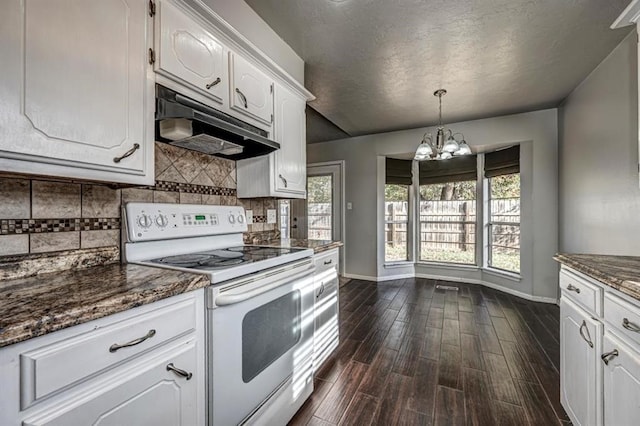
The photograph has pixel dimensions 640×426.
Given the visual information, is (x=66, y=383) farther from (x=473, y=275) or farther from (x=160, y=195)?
(x=473, y=275)

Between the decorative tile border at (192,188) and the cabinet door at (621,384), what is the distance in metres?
2.11

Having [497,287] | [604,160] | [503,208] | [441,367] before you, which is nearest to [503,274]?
[497,287]

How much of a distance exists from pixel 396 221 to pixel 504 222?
1.57 metres

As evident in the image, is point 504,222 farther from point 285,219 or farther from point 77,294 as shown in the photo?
point 77,294

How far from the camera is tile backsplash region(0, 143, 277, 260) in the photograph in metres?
1.01

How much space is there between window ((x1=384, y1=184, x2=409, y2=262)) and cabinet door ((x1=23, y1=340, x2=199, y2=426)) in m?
4.11

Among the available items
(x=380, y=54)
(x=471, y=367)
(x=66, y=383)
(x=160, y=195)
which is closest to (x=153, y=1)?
(x=160, y=195)

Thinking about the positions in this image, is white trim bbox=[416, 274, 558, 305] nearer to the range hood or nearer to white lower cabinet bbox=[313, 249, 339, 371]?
white lower cabinet bbox=[313, 249, 339, 371]

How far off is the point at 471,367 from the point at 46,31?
288 centimetres

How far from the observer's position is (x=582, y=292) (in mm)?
1280

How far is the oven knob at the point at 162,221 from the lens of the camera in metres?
1.42

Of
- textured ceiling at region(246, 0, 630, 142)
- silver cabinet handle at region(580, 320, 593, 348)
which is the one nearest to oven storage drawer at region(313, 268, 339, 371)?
silver cabinet handle at region(580, 320, 593, 348)

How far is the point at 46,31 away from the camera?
88cm

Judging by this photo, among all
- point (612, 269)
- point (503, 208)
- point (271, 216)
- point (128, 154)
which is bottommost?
point (612, 269)
